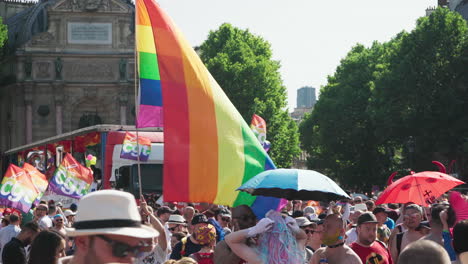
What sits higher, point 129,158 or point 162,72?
point 162,72

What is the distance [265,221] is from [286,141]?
56237mm

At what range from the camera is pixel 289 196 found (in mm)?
9492

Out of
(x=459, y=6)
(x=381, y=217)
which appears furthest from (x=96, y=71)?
(x=381, y=217)

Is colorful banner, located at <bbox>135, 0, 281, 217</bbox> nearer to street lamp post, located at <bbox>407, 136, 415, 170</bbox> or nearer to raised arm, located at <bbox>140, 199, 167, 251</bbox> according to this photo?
raised arm, located at <bbox>140, 199, 167, 251</bbox>

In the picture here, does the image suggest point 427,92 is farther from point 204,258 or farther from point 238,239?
point 238,239

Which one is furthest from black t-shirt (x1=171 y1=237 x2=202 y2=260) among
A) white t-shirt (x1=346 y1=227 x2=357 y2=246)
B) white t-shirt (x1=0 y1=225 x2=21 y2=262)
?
white t-shirt (x1=0 y1=225 x2=21 y2=262)

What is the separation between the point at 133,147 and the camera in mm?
28422

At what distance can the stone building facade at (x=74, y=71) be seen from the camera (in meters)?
68.4

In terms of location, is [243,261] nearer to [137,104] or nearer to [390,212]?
[137,104]

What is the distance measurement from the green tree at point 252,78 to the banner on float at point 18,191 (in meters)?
36.6

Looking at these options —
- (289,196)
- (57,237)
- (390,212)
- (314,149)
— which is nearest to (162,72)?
(289,196)

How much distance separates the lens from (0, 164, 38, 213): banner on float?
22109mm

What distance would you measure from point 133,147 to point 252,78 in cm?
3348

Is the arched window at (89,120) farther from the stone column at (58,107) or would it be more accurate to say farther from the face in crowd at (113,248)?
the face in crowd at (113,248)
